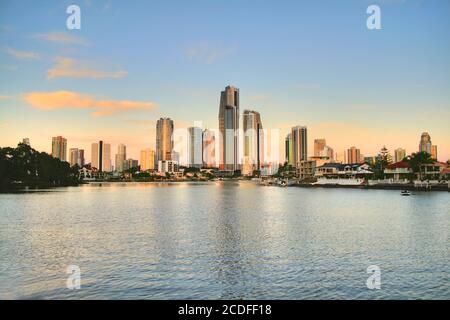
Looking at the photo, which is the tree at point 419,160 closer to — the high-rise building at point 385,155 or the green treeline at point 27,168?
the high-rise building at point 385,155

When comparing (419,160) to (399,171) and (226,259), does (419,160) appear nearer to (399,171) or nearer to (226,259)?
(399,171)

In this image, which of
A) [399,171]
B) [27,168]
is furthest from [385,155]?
[27,168]

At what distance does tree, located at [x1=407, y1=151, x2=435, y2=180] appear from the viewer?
97375 millimetres

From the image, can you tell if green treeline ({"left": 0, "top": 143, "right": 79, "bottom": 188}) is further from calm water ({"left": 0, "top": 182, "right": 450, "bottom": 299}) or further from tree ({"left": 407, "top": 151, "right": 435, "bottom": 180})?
tree ({"left": 407, "top": 151, "right": 435, "bottom": 180})

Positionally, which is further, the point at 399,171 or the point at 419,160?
the point at 399,171

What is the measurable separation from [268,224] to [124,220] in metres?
13.3

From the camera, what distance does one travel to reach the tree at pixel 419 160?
9738cm

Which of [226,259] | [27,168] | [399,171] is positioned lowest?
[226,259]

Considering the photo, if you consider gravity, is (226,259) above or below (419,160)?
below

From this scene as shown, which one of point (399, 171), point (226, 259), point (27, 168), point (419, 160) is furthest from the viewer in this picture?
point (399, 171)

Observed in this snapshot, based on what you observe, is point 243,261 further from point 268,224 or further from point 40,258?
point 268,224

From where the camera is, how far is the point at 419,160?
320 feet
